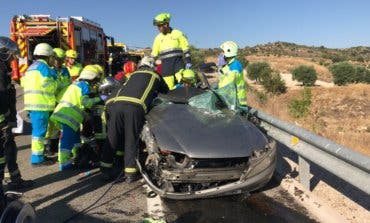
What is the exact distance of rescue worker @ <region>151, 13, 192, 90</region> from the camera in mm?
9391

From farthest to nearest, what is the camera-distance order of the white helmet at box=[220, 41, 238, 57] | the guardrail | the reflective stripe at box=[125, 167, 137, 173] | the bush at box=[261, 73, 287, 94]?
the bush at box=[261, 73, 287, 94], the white helmet at box=[220, 41, 238, 57], the reflective stripe at box=[125, 167, 137, 173], the guardrail

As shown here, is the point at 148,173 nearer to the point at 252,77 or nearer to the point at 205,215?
the point at 205,215

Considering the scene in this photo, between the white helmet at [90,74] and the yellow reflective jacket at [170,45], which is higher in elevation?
the yellow reflective jacket at [170,45]

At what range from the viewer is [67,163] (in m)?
7.59

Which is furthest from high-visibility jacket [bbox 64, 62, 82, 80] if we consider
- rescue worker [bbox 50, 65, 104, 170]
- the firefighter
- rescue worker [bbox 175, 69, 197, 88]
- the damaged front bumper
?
the damaged front bumper

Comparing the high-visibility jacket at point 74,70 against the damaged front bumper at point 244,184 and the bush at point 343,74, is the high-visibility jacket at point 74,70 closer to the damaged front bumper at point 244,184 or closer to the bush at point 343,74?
the damaged front bumper at point 244,184

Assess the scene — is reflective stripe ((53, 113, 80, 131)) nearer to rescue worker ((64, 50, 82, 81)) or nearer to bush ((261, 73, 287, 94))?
rescue worker ((64, 50, 82, 81))

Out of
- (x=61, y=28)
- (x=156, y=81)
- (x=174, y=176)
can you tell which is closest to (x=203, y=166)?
(x=174, y=176)

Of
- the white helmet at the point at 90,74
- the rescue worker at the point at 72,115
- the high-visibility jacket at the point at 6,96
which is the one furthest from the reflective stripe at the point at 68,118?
the high-visibility jacket at the point at 6,96

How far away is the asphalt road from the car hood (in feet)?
2.03

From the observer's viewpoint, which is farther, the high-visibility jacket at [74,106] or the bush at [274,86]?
the bush at [274,86]

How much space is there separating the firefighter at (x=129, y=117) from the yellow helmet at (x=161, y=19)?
2.16 metres

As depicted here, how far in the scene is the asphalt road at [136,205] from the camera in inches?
210

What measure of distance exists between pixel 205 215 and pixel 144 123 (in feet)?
6.42
